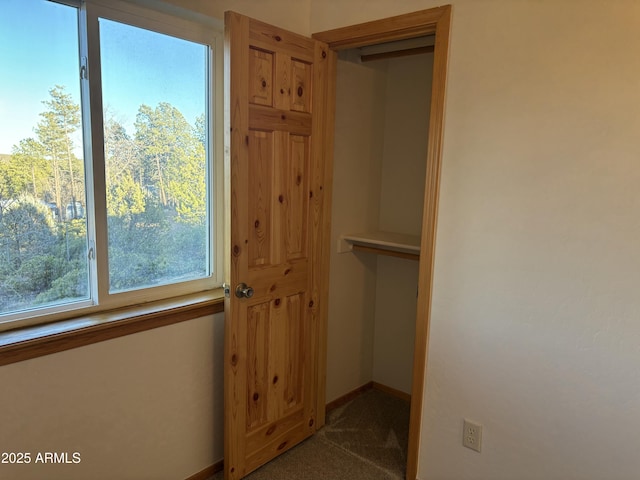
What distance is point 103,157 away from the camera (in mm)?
1748

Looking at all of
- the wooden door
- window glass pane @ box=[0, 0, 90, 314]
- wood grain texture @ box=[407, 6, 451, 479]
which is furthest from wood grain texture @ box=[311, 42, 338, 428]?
window glass pane @ box=[0, 0, 90, 314]

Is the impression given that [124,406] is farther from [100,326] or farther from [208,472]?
[208,472]

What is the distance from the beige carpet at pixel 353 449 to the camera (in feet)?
7.37

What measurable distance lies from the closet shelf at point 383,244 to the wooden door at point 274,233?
296mm

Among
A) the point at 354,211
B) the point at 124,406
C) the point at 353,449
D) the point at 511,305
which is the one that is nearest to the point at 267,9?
the point at 354,211

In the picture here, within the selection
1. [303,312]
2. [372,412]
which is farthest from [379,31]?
[372,412]

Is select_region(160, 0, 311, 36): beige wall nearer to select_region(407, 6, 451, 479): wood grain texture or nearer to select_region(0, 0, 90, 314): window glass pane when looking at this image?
select_region(0, 0, 90, 314): window glass pane

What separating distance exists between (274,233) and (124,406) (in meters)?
0.94

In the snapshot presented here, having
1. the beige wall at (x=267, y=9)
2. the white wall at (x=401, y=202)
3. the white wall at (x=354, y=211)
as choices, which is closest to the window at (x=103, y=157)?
the beige wall at (x=267, y=9)

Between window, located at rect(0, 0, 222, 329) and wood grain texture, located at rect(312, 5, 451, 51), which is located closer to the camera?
window, located at rect(0, 0, 222, 329)

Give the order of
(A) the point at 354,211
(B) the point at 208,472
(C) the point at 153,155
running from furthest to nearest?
(A) the point at 354,211 < (B) the point at 208,472 < (C) the point at 153,155

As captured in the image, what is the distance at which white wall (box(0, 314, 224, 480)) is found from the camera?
5.13 feet

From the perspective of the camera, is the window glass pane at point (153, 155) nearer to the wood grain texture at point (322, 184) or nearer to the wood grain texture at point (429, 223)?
the wood grain texture at point (322, 184)

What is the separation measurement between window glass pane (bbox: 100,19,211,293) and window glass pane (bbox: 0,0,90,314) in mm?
123
